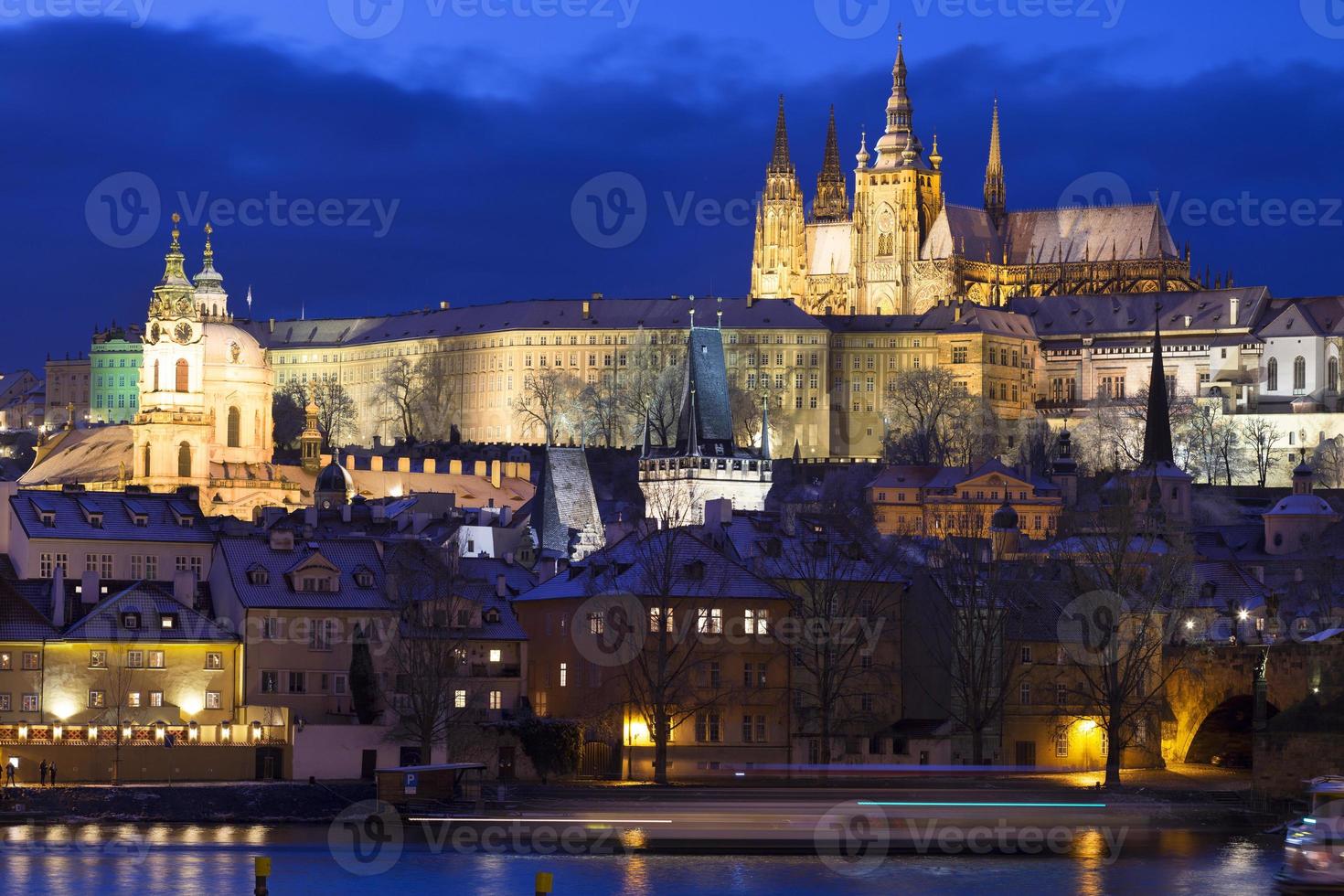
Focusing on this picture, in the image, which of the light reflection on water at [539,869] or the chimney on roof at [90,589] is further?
the chimney on roof at [90,589]

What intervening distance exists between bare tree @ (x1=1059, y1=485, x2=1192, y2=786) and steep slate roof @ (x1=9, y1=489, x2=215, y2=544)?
23810 mm

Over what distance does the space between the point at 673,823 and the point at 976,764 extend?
1527 cm

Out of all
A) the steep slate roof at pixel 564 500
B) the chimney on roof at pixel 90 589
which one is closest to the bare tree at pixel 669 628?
the chimney on roof at pixel 90 589

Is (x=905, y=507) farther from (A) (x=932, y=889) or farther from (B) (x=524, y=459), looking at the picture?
(A) (x=932, y=889)

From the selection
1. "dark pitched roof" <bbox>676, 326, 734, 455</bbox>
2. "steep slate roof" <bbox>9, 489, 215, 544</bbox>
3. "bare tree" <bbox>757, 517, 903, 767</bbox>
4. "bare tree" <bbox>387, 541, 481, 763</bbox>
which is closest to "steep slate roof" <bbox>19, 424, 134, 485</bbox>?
"dark pitched roof" <bbox>676, 326, 734, 455</bbox>

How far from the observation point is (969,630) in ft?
264

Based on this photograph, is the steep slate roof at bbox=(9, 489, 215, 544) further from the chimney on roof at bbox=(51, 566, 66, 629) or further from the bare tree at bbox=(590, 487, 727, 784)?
the bare tree at bbox=(590, 487, 727, 784)

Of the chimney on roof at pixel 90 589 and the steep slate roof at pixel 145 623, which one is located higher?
the chimney on roof at pixel 90 589

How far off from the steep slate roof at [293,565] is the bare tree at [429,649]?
65cm

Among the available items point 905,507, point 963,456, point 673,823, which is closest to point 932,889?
point 673,823

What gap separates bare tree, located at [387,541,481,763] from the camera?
7312cm

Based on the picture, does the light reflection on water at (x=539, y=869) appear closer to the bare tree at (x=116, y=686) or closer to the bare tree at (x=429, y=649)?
the bare tree at (x=116, y=686)

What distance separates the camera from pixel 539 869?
6297cm

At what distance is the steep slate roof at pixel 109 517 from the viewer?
83938mm
